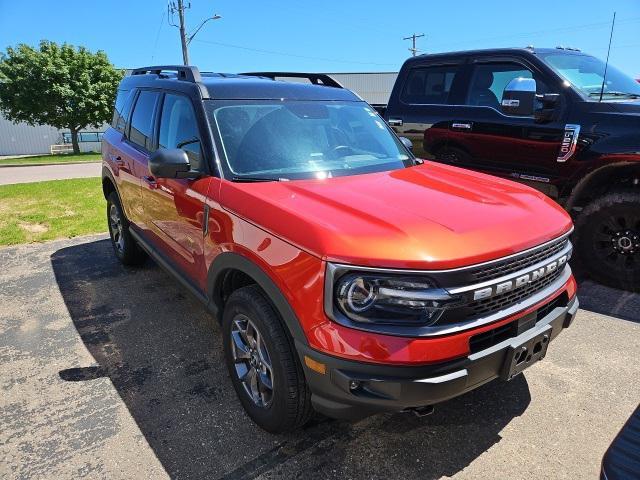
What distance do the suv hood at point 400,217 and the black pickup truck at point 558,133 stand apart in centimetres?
188

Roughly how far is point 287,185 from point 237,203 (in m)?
0.31

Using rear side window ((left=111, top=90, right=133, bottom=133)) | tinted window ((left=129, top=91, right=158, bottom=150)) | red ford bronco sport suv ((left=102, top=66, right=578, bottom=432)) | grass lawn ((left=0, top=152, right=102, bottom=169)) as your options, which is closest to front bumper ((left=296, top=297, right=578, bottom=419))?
red ford bronco sport suv ((left=102, top=66, right=578, bottom=432))

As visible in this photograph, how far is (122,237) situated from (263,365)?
3358 mm

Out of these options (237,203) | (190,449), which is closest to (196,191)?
(237,203)

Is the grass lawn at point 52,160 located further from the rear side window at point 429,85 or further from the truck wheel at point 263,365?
the truck wheel at point 263,365

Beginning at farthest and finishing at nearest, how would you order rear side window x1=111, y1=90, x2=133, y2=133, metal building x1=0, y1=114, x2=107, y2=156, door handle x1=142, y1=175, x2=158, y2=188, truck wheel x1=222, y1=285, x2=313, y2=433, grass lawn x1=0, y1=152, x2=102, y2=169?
metal building x1=0, y1=114, x2=107, y2=156 → grass lawn x1=0, y1=152, x2=102, y2=169 → rear side window x1=111, y1=90, x2=133, y2=133 → door handle x1=142, y1=175, x2=158, y2=188 → truck wheel x1=222, y1=285, x2=313, y2=433

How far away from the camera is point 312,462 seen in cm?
238

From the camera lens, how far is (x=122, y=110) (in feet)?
16.4

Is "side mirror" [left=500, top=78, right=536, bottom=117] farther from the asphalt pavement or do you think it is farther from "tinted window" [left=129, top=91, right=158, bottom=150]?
the asphalt pavement

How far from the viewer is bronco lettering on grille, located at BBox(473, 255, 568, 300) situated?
2.04m

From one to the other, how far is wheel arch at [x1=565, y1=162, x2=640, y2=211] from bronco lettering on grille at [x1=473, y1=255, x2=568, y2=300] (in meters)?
2.30

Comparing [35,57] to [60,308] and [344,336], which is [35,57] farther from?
[344,336]

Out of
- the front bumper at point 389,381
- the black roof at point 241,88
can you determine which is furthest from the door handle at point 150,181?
the front bumper at point 389,381

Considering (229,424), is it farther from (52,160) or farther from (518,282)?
(52,160)
